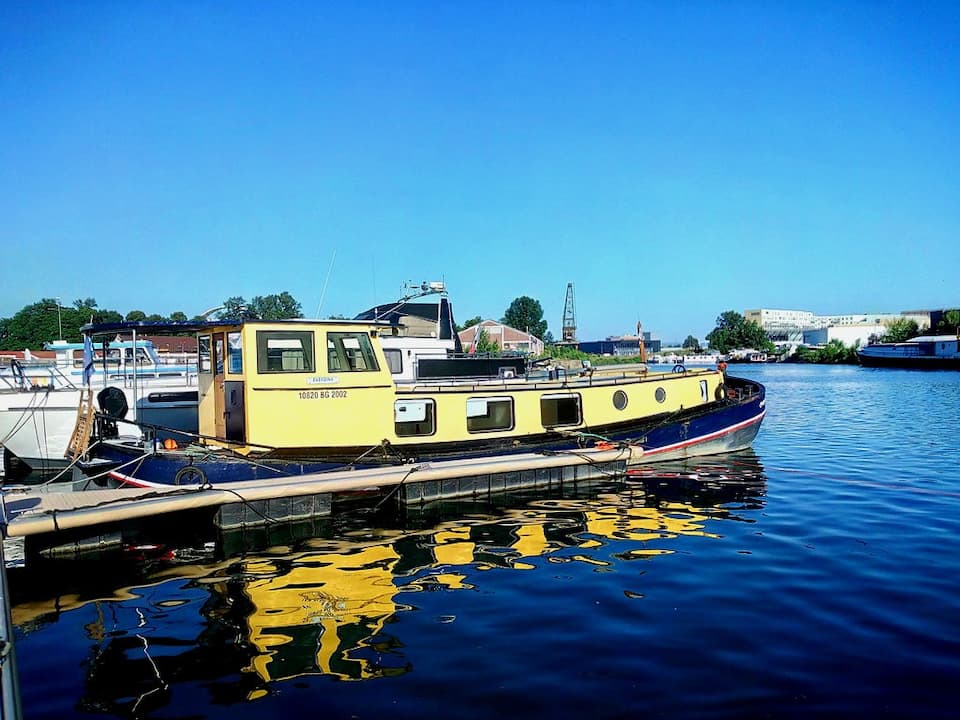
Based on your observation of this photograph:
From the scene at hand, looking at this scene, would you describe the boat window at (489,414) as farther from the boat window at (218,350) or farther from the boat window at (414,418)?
the boat window at (218,350)

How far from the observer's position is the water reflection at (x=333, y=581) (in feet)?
23.3

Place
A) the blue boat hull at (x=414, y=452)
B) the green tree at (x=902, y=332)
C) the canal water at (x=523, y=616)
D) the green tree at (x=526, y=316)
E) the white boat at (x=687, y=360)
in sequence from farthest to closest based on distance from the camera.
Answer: the green tree at (x=526, y=316) < the green tree at (x=902, y=332) < the white boat at (x=687, y=360) < the blue boat hull at (x=414, y=452) < the canal water at (x=523, y=616)

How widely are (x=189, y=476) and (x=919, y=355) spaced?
96456mm

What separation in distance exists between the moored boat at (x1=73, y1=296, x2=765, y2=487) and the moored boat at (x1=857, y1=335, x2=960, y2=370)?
81622mm

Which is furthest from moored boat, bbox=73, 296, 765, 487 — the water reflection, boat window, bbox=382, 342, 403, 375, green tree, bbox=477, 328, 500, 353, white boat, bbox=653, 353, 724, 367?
green tree, bbox=477, 328, 500, 353

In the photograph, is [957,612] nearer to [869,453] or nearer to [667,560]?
[667,560]

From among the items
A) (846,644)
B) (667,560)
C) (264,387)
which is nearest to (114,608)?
(264,387)

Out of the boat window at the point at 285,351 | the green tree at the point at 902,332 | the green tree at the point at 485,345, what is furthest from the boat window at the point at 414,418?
the green tree at the point at 902,332

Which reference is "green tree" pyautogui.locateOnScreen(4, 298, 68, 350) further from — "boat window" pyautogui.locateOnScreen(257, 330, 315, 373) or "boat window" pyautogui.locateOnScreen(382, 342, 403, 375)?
"boat window" pyautogui.locateOnScreen(257, 330, 315, 373)

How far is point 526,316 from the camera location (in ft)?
529

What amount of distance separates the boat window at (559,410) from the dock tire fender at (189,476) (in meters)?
8.49

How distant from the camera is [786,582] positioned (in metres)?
9.41

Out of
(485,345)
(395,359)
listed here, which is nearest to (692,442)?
(395,359)

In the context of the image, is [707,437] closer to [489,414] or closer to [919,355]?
[489,414]
